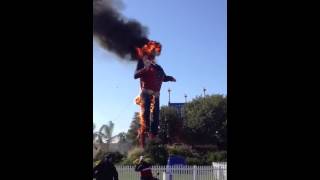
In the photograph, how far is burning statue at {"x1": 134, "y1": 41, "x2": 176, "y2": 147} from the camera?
654 inches

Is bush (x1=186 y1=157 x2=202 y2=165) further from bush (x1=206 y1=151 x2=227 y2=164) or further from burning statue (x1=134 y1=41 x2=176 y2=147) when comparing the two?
burning statue (x1=134 y1=41 x2=176 y2=147)

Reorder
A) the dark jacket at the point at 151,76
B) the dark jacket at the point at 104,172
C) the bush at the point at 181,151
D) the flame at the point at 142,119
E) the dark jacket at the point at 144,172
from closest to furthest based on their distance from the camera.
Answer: the dark jacket at the point at 104,172, the dark jacket at the point at 144,172, the dark jacket at the point at 151,76, the flame at the point at 142,119, the bush at the point at 181,151

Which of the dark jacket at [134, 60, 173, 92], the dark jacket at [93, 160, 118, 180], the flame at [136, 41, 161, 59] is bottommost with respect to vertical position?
the dark jacket at [93, 160, 118, 180]

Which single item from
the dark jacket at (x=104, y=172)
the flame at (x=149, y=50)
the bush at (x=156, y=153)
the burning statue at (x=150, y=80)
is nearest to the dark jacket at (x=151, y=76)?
the burning statue at (x=150, y=80)

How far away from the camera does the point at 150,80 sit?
16.6m

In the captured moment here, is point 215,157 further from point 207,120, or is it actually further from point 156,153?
point 207,120

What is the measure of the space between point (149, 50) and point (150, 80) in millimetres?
1107

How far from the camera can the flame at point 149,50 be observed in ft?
54.6

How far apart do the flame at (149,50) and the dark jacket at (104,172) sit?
6533 mm

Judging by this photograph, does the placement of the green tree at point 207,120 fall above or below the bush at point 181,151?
above

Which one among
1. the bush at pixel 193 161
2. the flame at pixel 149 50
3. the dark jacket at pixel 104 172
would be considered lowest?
the bush at pixel 193 161

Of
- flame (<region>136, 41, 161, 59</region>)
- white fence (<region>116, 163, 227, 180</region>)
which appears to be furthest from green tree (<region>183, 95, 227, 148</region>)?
white fence (<region>116, 163, 227, 180</region>)

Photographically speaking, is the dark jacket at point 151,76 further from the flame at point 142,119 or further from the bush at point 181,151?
the bush at point 181,151

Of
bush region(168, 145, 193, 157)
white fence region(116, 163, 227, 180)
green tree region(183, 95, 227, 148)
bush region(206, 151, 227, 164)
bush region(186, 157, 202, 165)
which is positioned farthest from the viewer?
green tree region(183, 95, 227, 148)
